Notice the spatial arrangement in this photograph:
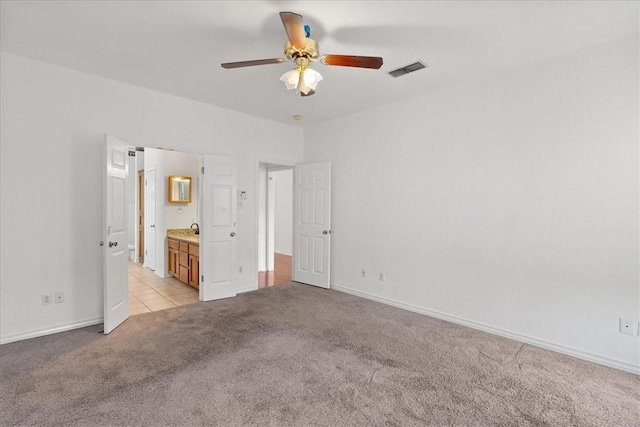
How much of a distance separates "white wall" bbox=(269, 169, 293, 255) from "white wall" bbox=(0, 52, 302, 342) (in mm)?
5127

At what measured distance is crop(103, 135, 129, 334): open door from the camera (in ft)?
10.7

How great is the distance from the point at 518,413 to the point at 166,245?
5830 mm

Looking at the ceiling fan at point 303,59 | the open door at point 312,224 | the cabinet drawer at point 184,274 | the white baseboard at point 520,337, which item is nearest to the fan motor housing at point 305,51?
the ceiling fan at point 303,59

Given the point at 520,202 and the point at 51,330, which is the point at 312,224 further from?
the point at 51,330

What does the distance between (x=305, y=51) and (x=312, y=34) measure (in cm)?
39

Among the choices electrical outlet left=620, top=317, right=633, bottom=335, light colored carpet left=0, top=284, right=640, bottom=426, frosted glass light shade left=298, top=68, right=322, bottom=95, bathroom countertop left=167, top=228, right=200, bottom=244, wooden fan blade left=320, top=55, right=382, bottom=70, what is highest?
wooden fan blade left=320, top=55, right=382, bottom=70

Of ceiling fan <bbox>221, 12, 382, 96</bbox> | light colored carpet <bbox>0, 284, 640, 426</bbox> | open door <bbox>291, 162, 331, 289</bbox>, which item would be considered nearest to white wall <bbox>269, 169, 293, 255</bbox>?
open door <bbox>291, 162, 331, 289</bbox>

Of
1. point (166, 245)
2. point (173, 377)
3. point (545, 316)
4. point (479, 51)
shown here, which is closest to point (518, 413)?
point (545, 316)

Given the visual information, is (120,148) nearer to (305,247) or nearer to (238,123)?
(238,123)

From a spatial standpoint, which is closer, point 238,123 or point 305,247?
point 238,123

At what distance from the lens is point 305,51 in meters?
2.39

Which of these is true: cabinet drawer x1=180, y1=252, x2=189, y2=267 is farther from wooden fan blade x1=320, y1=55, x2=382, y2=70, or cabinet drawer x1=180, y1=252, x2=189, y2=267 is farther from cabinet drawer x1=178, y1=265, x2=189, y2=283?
wooden fan blade x1=320, y1=55, x2=382, y2=70

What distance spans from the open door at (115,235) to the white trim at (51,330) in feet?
1.06

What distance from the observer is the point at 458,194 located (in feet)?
12.3
